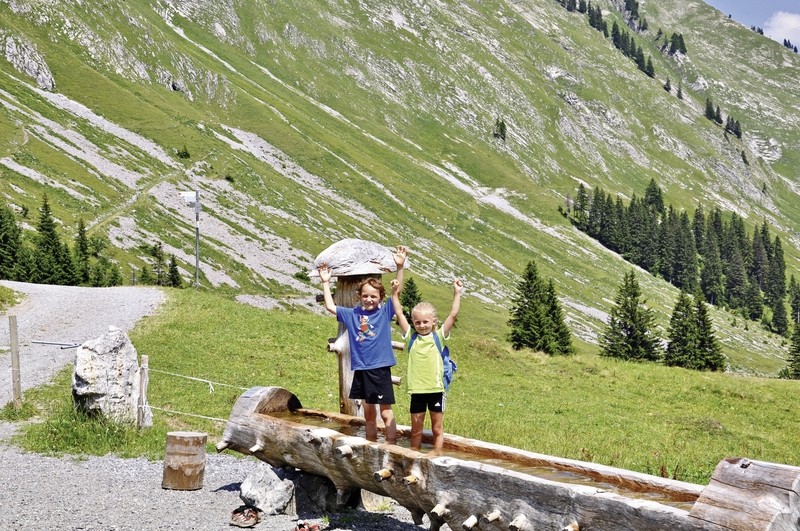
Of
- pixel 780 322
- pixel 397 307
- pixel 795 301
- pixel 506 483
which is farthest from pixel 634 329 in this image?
pixel 795 301

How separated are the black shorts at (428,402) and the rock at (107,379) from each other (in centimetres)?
815

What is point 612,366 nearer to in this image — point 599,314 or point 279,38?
point 599,314

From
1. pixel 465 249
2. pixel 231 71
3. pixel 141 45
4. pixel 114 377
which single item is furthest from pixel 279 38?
pixel 114 377

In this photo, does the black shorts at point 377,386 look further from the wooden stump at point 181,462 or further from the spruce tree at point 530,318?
the spruce tree at point 530,318

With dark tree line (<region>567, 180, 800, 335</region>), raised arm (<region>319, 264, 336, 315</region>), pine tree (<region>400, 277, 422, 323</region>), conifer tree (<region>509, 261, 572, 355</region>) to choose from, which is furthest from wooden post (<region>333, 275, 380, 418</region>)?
dark tree line (<region>567, 180, 800, 335</region>)

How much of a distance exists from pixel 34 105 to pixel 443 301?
6524 centimetres

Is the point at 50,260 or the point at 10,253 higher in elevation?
the point at 10,253

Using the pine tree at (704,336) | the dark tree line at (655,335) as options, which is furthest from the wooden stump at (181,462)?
the pine tree at (704,336)

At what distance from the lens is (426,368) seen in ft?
34.4

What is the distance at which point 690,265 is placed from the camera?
187 meters

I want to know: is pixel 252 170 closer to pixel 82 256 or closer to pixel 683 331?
pixel 82 256

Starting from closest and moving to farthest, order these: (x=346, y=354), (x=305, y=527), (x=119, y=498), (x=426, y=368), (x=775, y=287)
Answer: (x=305, y=527) → (x=426, y=368) → (x=119, y=498) → (x=346, y=354) → (x=775, y=287)

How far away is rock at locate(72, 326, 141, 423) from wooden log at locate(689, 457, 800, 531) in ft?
41.8

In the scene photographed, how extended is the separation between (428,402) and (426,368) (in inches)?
22.5
